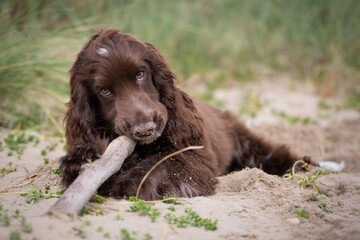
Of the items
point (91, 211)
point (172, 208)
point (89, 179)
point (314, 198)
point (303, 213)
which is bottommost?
point (91, 211)

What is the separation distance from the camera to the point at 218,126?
20.4 ft

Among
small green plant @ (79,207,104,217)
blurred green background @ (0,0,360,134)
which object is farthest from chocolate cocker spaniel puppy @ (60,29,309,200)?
blurred green background @ (0,0,360,134)

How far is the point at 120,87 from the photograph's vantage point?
4.38m

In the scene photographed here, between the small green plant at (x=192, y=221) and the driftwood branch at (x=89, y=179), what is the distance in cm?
54

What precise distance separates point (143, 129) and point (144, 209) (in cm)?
58

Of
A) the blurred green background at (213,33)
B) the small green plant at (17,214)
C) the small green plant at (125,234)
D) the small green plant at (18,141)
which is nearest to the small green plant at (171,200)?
the small green plant at (125,234)

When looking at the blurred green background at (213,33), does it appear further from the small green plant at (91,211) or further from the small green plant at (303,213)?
the small green plant at (303,213)

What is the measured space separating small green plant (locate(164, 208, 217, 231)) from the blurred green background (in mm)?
3958

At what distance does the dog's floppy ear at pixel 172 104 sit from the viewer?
4691 mm

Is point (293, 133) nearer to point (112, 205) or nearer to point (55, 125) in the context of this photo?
point (55, 125)

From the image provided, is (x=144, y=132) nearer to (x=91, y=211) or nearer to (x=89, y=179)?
(x=89, y=179)

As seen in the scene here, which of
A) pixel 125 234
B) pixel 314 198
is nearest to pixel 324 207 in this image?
pixel 314 198

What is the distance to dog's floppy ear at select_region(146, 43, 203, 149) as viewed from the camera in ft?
15.4

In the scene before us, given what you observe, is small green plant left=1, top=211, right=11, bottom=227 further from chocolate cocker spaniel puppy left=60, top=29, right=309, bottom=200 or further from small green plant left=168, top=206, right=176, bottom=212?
small green plant left=168, top=206, right=176, bottom=212
